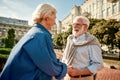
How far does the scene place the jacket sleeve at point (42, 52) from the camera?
8.66 ft

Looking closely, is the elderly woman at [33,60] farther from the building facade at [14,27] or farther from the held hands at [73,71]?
the building facade at [14,27]

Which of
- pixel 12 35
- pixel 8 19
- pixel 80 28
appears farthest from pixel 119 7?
pixel 8 19

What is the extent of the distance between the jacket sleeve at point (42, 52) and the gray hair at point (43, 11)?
1.00ft

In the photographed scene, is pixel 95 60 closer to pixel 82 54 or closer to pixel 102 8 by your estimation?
pixel 82 54

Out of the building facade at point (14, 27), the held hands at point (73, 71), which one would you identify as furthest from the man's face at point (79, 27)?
the building facade at point (14, 27)

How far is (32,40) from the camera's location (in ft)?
8.79

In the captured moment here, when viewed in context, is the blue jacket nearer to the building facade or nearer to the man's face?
the man's face

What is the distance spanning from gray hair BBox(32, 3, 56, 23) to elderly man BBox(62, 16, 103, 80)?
956mm

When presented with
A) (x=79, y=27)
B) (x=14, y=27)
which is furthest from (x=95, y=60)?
(x=14, y=27)

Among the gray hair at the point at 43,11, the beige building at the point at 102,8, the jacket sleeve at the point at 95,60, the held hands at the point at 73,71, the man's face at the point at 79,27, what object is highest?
the beige building at the point at 102,8

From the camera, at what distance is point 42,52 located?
2.64 meters

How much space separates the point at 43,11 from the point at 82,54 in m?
1.10

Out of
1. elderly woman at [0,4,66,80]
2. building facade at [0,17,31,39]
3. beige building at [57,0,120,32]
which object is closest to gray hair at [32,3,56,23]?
elderly woman at [0,4,66,80]

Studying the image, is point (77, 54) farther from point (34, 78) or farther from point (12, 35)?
point (12, 35)
